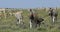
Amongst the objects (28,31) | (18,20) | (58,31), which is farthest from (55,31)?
(18,20)

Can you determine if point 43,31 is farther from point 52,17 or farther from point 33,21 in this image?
point 52,17

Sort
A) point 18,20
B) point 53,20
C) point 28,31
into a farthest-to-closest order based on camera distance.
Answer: point 18,20, point 53,20, point 28,31

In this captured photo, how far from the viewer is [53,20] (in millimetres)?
22250

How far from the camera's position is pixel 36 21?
61.3ft

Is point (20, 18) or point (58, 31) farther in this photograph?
point (20, 18)

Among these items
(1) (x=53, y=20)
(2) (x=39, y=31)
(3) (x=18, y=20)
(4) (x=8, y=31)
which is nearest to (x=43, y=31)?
(2) (x=39, y=31)

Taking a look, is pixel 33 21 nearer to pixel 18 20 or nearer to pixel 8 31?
pixel 8 31

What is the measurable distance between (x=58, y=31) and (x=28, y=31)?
5.99ft

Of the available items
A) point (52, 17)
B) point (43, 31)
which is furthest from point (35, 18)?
point (52, 17)

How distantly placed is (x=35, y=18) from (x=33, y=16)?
0.38 m

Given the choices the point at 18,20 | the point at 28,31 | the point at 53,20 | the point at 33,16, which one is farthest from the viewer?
the point at 18,20

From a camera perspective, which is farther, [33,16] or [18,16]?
[18,16]

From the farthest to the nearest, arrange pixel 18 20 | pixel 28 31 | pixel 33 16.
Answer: pixel 18 20 < pixel 33 16 < pixel 28 31

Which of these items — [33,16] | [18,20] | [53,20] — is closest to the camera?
[33,16]
